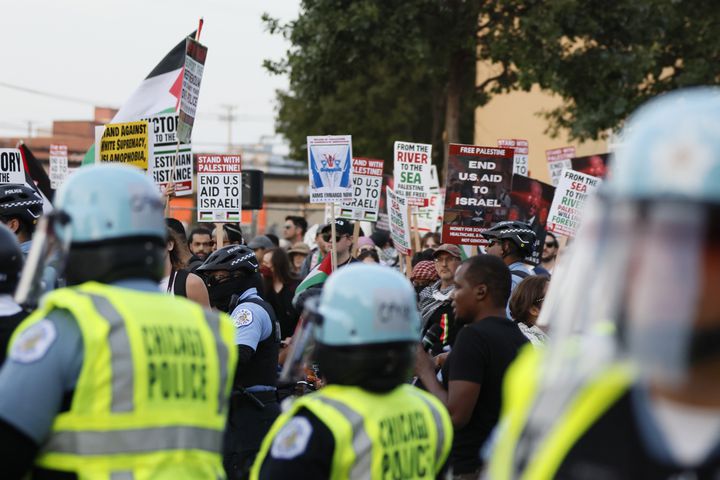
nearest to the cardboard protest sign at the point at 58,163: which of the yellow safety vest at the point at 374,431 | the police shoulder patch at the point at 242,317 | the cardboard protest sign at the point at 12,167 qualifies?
the cardboard protest sign at the point at 12,167

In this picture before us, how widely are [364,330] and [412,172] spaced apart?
11326 millimetres

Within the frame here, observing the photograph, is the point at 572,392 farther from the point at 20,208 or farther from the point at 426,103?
the point at 426,103

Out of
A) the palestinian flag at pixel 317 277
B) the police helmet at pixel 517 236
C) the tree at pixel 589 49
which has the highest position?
the tree at pixel 589 49

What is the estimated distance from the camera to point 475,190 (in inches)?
458

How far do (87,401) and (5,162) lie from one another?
8212mm

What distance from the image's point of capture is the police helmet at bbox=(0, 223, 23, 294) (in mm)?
4082

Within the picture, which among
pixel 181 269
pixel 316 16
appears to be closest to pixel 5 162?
pixel 181 269

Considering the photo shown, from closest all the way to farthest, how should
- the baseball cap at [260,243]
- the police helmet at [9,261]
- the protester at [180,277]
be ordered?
the police helmet at [9,261] < the protester at [180,277] < the baseball cap at [260,243]

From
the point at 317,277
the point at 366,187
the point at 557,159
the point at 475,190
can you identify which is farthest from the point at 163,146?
the point at 557,159

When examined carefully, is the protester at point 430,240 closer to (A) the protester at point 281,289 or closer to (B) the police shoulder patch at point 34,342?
(A) the protester at point 281,289

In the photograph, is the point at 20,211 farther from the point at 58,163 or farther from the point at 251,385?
the point at 58,163

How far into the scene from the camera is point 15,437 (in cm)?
310

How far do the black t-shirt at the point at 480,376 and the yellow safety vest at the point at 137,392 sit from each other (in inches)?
81.7

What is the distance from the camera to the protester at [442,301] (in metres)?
7.62
